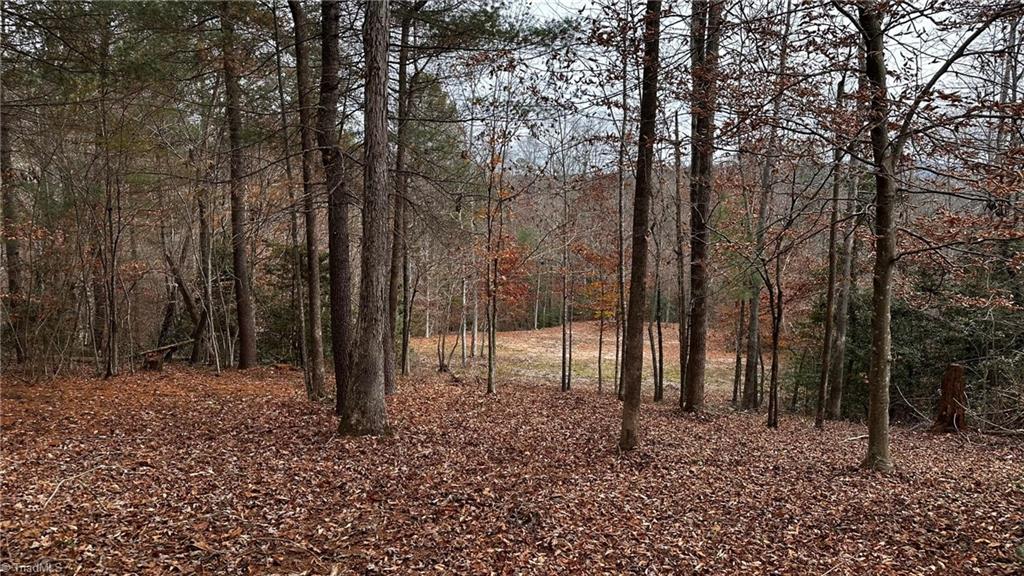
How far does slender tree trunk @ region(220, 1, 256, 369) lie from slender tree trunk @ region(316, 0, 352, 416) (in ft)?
4.26

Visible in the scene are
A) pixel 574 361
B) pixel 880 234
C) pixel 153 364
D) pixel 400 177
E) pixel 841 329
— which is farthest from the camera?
pixel 574 361

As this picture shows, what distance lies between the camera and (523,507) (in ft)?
15.5

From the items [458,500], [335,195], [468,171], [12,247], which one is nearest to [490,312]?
[468,171]

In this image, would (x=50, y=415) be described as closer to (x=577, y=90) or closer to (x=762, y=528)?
(x=577, y=90)

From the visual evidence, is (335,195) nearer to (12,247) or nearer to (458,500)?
(458,500)

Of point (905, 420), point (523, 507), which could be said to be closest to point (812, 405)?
point (905, 420)

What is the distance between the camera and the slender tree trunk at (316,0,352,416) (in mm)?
7430

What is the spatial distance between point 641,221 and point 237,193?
6155 millimetres

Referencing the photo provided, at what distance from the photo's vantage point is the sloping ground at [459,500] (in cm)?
378

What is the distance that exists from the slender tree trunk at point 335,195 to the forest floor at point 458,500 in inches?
43.4

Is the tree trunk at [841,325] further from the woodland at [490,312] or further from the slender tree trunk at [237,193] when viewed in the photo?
the slender tree trunk at [237,193]

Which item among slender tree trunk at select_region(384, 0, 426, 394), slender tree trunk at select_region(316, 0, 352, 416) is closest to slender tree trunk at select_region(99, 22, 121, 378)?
slender tree trunk at select_region(316, 0, 352, 416)

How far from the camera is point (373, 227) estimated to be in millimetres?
6438

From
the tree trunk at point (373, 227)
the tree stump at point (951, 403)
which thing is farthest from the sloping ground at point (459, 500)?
the tree stump at point (951, 403)
